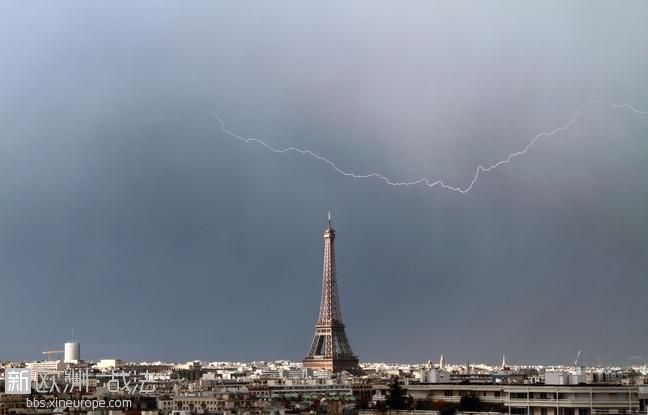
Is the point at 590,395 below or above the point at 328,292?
below

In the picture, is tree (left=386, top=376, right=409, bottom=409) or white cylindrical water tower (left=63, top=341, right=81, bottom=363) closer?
tree (left=386, top=376, right=409, bottom=409)

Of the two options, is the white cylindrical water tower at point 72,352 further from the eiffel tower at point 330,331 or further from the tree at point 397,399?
the tree at point 397,399

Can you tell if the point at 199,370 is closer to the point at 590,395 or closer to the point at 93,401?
the point at 93,401

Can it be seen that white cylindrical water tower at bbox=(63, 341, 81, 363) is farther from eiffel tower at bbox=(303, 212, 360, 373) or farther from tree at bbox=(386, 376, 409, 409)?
tree at bbox=(386, 376, 409, 409)

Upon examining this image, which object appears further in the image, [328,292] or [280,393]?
[328,292]

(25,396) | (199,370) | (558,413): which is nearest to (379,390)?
(25,396)

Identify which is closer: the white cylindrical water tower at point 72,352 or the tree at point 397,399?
the tree at point 397,399

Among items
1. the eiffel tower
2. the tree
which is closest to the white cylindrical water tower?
the eiffel tower

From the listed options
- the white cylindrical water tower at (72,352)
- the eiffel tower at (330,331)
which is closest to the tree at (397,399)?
the eiffel tower at (330,331)

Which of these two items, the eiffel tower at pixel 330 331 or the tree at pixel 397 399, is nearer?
the tree at pixel 397 399
